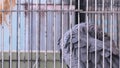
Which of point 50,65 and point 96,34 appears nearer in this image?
point 96,34

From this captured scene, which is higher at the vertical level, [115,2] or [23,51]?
[115,2]

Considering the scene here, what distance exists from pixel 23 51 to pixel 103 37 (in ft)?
6.56

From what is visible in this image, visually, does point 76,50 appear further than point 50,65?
No

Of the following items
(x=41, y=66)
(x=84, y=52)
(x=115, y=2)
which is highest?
(x=115, y=2)

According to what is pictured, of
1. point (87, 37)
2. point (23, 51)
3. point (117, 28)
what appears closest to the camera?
point (87, 37)

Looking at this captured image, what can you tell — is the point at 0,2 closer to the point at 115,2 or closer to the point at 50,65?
the point at 50,65

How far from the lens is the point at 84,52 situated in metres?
5.57

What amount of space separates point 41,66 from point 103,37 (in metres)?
2.02

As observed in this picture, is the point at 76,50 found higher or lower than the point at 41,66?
higher

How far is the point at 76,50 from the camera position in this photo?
557cm

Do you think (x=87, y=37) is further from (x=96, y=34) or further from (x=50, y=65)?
(x=50, y=65)

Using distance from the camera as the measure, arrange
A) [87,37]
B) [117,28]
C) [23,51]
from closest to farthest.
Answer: [87,37]
[23,51]
[117,28]

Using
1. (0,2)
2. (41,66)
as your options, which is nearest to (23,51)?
(41,66)

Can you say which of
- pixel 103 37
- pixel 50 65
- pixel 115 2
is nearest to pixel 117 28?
pixel 115 2
